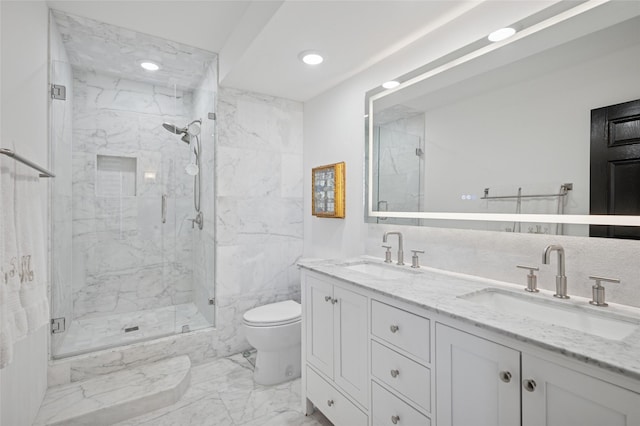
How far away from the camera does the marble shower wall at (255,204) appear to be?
276cm

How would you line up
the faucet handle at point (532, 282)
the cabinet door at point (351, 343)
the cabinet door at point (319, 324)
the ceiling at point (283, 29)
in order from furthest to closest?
the cabinet door at point (319, 324)
the ceiling at point (283, 29)
the cabinet door at point (351, 343)
the faucet handle at point (532, 282)

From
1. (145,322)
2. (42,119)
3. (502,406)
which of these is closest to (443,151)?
(502,406)

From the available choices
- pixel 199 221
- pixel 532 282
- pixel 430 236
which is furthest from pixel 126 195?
pixel 532 282

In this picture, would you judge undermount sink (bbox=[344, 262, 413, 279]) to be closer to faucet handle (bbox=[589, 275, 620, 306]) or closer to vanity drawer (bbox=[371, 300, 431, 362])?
vanity drawer (bbox=[371, 300, 431, 362])

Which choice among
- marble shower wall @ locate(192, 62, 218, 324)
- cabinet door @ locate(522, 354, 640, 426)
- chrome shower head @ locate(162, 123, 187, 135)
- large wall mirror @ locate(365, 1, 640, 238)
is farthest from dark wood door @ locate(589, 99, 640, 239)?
chrome shower head @ locate(162, 123, 187, 135)

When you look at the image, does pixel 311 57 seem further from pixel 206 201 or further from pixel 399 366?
pixel 399 366

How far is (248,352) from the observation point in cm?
283

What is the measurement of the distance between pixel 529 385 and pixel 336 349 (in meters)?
0.98

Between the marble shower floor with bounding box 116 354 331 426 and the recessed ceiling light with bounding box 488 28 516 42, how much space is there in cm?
227

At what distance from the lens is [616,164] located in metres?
1.20

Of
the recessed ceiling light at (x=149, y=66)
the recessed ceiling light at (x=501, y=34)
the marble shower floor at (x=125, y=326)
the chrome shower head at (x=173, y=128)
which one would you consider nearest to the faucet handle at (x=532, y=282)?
the recessed ceiling light at (x=501, y=34)

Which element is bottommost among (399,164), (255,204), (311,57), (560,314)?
(560,314)

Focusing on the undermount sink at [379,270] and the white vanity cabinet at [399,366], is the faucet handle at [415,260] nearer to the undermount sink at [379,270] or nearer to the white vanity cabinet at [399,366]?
the undermount sink at [379,270]

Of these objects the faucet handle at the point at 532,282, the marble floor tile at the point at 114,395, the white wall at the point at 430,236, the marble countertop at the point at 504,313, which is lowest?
the marble floor tile at the point at 114,395
